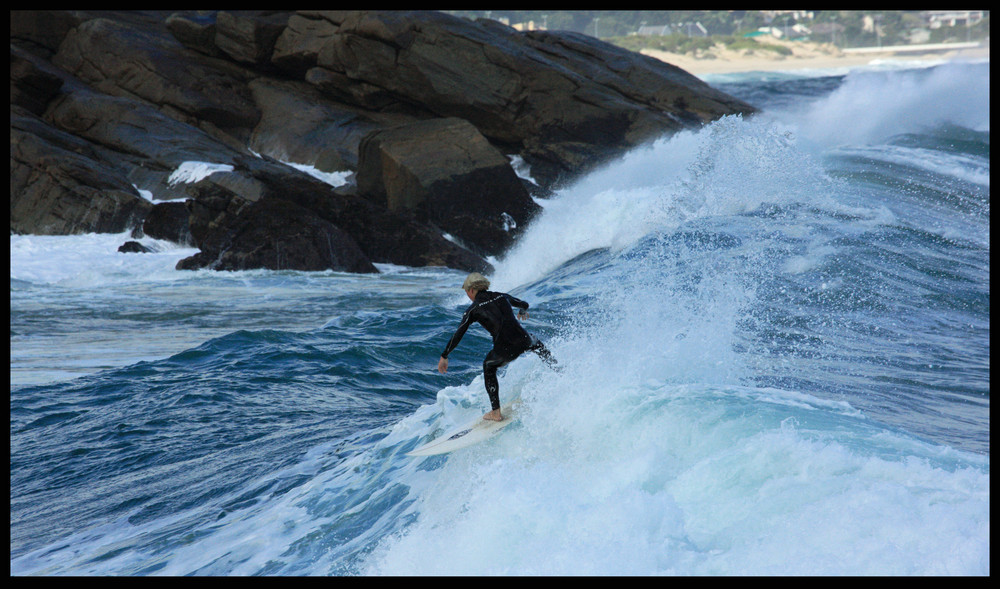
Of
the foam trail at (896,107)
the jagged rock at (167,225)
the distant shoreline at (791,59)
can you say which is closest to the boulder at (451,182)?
the jagged rock at (167,225)

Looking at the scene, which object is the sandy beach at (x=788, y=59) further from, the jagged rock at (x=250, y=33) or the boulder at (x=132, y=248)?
the boulder at (x=132, y=248)

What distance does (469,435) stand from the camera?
633cm

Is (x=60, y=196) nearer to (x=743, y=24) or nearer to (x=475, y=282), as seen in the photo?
(x=475, y=282)

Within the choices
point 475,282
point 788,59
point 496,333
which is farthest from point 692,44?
point 496,333

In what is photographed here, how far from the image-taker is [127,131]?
77.5 feet

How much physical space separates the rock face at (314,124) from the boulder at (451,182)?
1.9 inches

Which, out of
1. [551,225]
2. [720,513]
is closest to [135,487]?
[720,513]

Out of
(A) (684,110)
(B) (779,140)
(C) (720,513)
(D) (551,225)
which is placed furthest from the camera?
(A) (684,110)

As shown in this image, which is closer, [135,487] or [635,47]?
[135,487]

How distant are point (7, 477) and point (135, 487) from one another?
1222 millimetres

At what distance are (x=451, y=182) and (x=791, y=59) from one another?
298ft

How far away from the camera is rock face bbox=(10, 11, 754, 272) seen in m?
19.1

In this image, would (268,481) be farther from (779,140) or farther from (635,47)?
(635,47)

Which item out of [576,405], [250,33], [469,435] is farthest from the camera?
[250,33]
